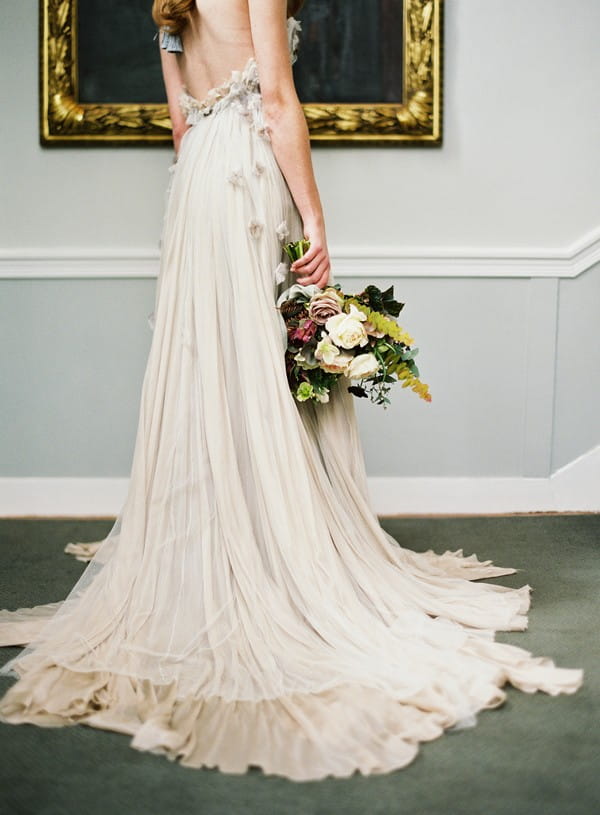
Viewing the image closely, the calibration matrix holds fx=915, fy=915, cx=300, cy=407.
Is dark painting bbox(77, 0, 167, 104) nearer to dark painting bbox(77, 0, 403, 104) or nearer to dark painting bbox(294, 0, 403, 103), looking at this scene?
dark painting bbox(77, 0, 403, 104)

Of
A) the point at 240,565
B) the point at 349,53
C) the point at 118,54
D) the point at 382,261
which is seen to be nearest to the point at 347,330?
the point at 240,565

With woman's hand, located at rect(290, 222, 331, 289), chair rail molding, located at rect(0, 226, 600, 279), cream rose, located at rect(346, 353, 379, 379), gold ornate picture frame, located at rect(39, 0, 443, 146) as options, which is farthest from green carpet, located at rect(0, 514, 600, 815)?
gold ornate picture frame, located at rect(39, 0, 443, 146)

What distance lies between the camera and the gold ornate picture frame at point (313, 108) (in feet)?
12.4

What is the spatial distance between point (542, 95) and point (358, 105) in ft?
2.61

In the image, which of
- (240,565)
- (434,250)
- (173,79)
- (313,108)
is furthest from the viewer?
(434,250)

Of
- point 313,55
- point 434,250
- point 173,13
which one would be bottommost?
point 434,250

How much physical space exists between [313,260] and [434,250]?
1.55m

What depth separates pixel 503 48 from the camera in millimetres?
3873

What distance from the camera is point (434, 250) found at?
12.9 feet

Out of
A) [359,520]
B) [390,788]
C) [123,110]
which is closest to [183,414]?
[359,520]

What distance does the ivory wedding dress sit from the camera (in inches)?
80.4

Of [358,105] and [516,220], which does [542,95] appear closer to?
[516,220]

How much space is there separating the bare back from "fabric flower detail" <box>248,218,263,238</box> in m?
0.42

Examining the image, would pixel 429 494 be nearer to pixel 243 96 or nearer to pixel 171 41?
pixel 243 96
